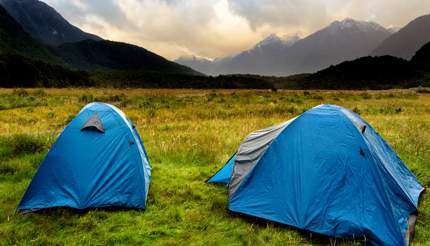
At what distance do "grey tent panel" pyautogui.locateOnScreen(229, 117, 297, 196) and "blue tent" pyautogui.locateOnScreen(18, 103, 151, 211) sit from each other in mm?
1860

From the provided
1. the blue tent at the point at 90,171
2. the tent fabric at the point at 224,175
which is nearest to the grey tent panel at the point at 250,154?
the tent fabric at the point at 224,175

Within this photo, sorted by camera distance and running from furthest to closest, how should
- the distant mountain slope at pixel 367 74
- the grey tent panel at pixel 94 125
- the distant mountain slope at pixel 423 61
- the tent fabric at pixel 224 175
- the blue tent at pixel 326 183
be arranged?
the distant mountain slope at pixel 423 61 < the distant mountain slope at pixel 367 74 < the tent fabric at pixel 224 175 < the grey tent panel at pixel 94 125 < the blue tent at pixel 326 183

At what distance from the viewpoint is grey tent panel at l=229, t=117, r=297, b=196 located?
5957mm

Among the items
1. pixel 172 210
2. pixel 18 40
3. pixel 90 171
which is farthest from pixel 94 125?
pixel 18 40

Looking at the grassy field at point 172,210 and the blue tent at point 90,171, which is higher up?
the blue tent at point 90,171

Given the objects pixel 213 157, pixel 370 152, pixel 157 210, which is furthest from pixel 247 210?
pixel 213 157

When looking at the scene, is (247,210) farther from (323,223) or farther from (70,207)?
(70,207)

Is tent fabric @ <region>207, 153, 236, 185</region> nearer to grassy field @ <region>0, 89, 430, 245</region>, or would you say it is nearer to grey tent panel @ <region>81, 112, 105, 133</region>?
grassy field @ <region>0, 89, 430, 245</region>

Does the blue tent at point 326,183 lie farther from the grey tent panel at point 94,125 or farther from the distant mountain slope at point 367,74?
the distant mountain slope at point 367,74

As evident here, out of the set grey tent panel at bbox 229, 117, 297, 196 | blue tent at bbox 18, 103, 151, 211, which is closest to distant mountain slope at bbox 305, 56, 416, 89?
grey tent panel at bbox 229, 117, 297, 196

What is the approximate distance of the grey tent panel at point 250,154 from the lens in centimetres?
596

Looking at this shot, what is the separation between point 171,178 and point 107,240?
3040 millimetres

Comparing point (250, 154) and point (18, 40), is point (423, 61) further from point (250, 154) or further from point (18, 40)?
point (18, 40)

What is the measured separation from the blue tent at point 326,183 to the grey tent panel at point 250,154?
0.07ft
